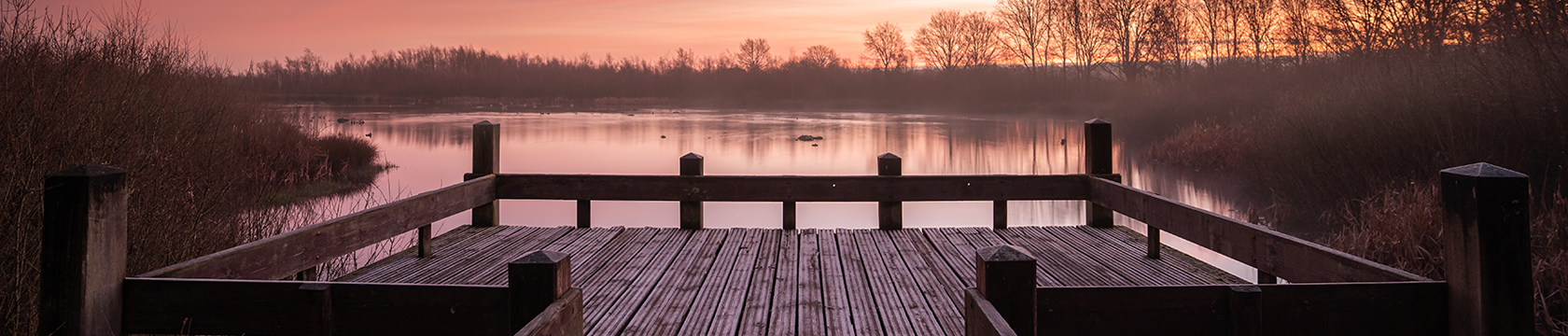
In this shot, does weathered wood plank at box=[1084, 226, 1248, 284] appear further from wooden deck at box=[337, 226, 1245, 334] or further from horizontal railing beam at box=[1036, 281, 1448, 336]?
horizontal railing beam at box=[1036, 281, 1448, 336]

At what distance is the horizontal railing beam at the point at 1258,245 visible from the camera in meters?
3.33

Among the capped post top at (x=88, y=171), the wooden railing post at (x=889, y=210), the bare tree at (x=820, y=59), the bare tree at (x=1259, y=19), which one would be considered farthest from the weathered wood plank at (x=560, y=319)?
the bare tree at (x=820, y=59)

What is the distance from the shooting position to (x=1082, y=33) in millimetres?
40531

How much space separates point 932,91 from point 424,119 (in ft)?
91.6

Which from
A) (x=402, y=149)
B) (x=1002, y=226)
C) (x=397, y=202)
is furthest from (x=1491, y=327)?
(x=402, y=149)

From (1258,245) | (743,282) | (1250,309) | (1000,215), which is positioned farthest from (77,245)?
(1000,215)

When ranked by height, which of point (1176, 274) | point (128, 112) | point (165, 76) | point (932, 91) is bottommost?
point (1176, 274)

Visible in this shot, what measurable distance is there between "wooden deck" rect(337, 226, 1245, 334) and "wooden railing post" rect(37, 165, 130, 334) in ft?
5.39

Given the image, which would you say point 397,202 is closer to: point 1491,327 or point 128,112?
point 128,112

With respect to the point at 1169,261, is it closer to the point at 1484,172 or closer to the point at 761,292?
the point at 761,292

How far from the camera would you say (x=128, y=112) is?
5.96 meters

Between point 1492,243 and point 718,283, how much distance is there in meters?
3.17

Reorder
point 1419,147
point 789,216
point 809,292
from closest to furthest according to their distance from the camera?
point 809,292 → point 789,216 → point 1419,147

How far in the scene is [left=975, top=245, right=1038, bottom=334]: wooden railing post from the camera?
90.2 inches
